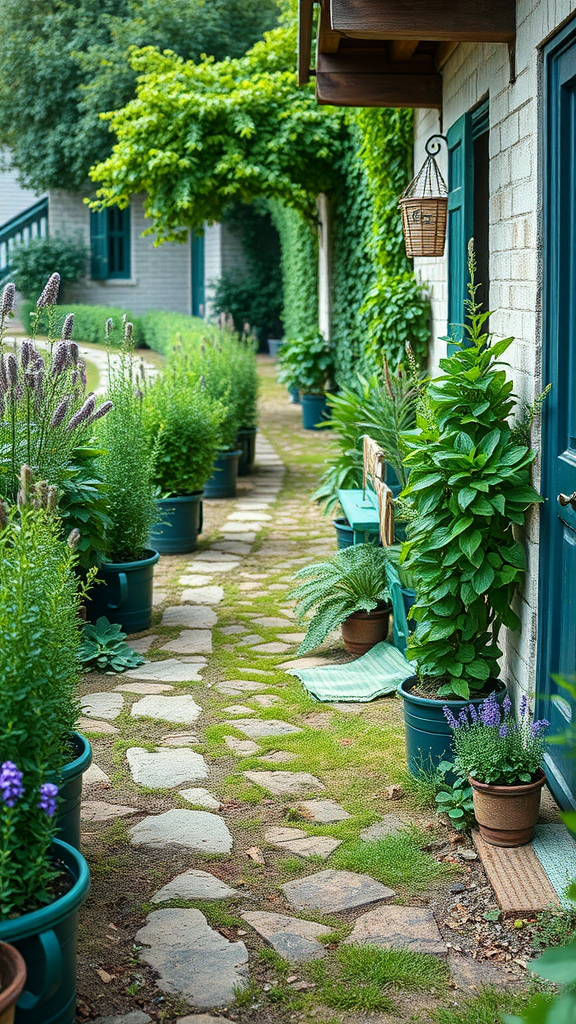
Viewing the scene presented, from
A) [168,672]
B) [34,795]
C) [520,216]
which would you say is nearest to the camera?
[34,795]

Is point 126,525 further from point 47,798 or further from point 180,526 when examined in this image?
point 47,798

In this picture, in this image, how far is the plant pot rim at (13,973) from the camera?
1987mm

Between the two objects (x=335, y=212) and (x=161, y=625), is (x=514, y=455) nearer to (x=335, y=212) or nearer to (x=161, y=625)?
(x=161, y=625)

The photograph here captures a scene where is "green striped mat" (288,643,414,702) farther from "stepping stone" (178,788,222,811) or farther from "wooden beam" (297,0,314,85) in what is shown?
"wooden beam" (297,0,314,85)

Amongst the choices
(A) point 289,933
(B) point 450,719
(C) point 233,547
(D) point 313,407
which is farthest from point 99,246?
(A) point 289,933

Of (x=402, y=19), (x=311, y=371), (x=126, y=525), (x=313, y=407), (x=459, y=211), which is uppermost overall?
(x=402, y=19)

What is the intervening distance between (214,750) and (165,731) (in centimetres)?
30

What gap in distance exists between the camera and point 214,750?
14.1 ft

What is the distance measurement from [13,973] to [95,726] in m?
2.41

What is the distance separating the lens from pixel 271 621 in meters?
6.09

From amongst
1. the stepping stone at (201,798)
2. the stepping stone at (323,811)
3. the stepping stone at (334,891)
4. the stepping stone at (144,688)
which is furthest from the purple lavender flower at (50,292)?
the stepping stone at (334,891)

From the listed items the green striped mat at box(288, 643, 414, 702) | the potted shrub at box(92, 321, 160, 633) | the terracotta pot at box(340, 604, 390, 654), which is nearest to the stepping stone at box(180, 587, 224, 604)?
the potted shrub at box(92, 321, 160, 633)

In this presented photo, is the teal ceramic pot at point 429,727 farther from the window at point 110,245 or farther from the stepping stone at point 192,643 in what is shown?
the window at point 110,245

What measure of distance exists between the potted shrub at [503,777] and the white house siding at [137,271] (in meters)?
22.2
